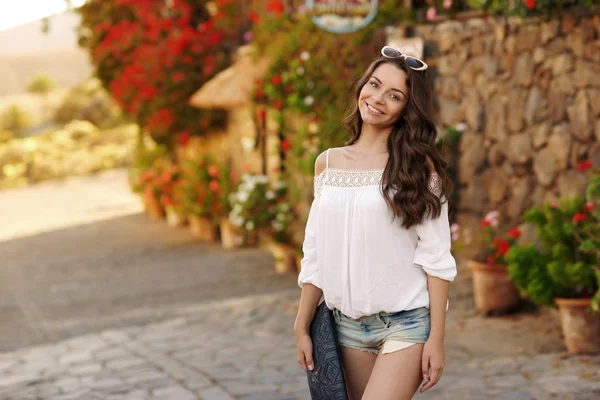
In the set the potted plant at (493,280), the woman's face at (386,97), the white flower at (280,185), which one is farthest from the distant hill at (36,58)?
the woman's face at (386,97)

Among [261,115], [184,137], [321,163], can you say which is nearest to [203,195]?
[184,137]

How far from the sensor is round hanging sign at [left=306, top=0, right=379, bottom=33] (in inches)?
310

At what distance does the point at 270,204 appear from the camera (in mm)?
9898

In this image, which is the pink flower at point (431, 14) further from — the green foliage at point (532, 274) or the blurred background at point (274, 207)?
the green foliage at point (532, 274)

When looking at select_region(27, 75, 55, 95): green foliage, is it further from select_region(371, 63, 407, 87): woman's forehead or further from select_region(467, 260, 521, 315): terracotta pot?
select_region(371, 63, 407, 87): woman's forehead

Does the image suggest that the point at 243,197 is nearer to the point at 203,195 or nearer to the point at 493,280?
the point at 203,195

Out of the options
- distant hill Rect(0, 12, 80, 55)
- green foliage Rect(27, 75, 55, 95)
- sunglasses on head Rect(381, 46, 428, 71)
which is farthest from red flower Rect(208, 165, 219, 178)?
distant hill Rect(0, 12, 80, 55)

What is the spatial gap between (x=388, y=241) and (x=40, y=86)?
127 ft

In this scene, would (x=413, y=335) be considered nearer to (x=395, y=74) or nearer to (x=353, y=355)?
(x=353, y=355)

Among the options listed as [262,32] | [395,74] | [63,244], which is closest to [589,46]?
[395,74]

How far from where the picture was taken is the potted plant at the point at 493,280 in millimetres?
6266

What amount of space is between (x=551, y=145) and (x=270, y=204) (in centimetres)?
426

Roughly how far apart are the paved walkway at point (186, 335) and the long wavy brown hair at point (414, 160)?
7.35ft

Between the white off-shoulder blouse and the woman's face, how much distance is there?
0.60ft
